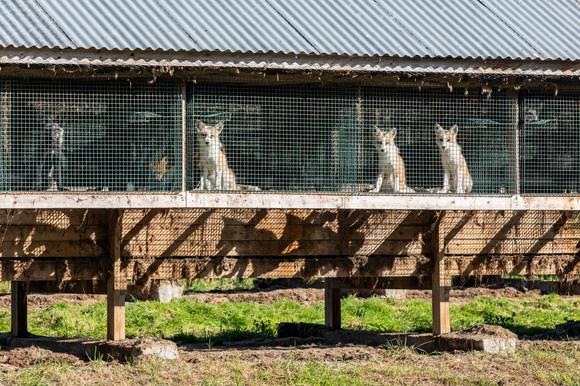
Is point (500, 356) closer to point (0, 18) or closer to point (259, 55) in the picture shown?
point (259, 55)

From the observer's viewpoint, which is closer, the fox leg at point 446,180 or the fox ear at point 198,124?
the fox ear at point 198,124

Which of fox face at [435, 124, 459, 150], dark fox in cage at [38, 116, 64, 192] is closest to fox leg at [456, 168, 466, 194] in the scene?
fox face at [435, 124, 459, 150]

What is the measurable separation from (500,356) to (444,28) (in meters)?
4.69

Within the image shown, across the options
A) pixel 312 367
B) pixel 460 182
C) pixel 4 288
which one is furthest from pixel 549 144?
pixel 4 288

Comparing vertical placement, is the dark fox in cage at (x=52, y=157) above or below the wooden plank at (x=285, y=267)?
above

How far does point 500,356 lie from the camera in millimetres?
18016

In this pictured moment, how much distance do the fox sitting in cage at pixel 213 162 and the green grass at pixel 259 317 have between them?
152 inches

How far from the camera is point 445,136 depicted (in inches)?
721

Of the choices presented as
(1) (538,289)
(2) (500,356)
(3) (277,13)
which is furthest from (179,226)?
(1) (538,289)

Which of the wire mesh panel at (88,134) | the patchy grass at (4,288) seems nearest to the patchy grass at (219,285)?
the patchy grass at (4,288)

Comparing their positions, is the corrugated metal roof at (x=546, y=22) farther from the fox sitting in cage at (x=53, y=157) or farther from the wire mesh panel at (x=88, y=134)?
the fox sitting in cage at (x=53, y=157)

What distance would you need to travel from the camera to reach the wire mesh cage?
17.6 m

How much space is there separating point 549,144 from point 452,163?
1432 mm

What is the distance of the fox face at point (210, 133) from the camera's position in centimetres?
1745
